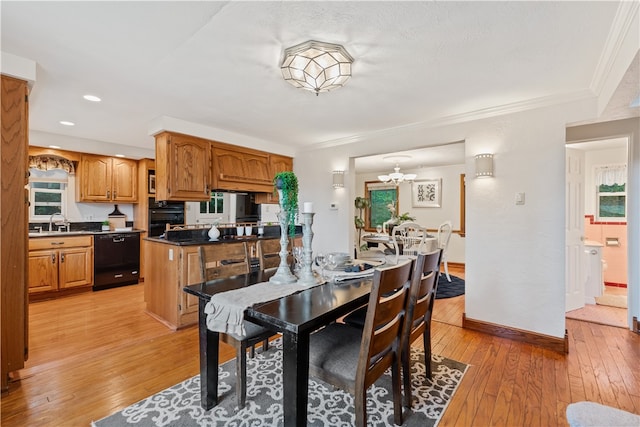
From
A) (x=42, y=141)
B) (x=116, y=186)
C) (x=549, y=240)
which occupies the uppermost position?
(x=42, y=141)

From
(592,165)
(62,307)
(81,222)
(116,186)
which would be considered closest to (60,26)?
(62,307)

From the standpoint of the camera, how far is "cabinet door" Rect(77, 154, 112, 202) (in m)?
4.61

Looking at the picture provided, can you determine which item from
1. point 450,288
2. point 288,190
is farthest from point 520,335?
point 288,190

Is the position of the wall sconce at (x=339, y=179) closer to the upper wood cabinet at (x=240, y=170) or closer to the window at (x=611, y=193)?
the upper wood cabinet at (x=240, y=170)

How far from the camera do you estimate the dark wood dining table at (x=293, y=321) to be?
1299mm

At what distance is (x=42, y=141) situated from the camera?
400 centimetres

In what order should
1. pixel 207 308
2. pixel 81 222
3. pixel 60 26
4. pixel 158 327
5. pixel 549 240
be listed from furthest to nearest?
pixel 81 222
pixel 158 327
pixel 549 240
pixel 60 26
pixel 207 308

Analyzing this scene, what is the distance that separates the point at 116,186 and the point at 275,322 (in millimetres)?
4916

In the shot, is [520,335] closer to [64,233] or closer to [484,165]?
[484,165]

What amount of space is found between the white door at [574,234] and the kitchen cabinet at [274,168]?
365cm

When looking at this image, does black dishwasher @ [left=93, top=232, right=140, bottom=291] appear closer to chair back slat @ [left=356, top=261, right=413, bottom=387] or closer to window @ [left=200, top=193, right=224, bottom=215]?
window @ [left=200, top=193, right=224, bottom=215]

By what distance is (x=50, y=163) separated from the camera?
14.5 ft

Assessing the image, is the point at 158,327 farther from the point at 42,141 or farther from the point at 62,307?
the point at 42,141

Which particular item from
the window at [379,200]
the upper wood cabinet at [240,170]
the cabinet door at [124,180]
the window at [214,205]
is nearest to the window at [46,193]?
the cabinet door at [124,180]
